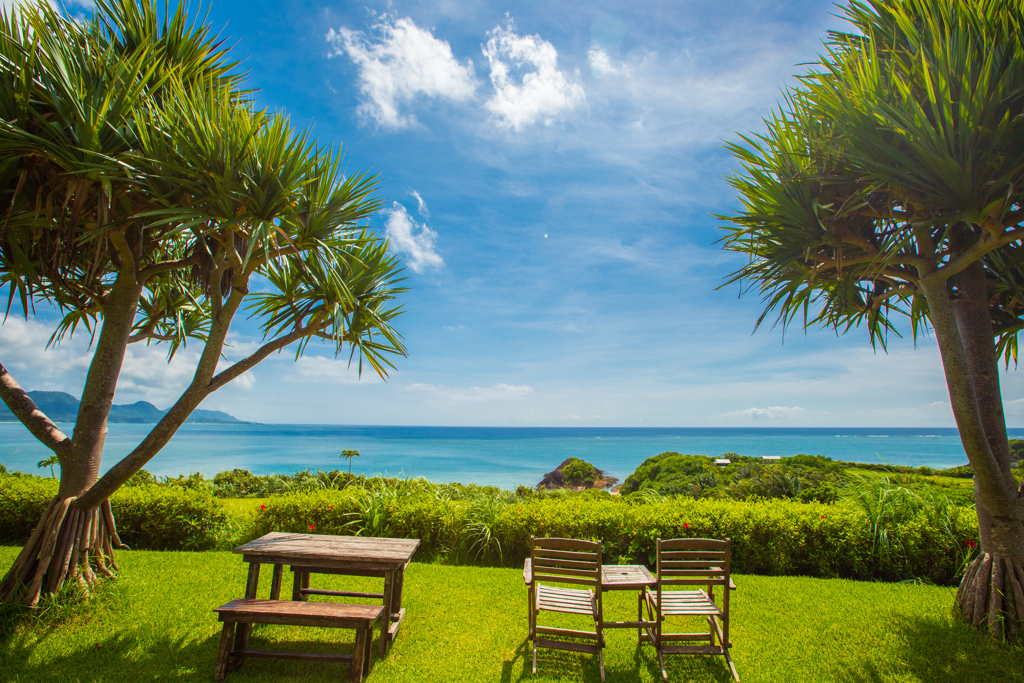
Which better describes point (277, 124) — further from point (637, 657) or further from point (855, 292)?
point (855, 292)

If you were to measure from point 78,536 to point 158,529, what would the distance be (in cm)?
254

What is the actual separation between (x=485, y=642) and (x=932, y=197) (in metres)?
5.12

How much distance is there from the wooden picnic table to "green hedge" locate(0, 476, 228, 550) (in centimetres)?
305

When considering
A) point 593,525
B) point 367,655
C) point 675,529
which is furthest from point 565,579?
point 675,529

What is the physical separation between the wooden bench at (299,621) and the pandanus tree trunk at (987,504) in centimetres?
498

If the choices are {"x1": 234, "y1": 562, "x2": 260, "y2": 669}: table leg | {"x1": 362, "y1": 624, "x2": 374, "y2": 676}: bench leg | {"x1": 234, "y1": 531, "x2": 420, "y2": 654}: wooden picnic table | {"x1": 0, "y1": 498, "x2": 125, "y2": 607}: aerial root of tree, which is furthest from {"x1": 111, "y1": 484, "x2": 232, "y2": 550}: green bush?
{"x1": 362, "y1": 624, "x2": 374, "y2": 676}: bench leg

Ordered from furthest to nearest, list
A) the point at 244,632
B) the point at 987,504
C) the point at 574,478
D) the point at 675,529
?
the point at 574,478, the point at 675,529, the point at 987,504, the point at 244,632

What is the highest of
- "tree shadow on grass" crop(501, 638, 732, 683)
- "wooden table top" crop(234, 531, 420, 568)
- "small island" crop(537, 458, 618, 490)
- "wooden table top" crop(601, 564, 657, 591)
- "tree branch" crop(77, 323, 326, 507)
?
"tree branch" crop(77, 323, 326, 507)

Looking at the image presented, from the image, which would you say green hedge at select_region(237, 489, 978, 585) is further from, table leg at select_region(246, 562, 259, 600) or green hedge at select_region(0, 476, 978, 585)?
table leg at select_region(246, 562, 259, 600)

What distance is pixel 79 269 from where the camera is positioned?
468 centimetres

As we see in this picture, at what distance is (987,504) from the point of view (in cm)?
401

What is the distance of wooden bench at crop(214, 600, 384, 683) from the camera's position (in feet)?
10.2

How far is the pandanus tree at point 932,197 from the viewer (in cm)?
327

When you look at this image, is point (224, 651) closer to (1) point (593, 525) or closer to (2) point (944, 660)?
(1) point (593, 525)
